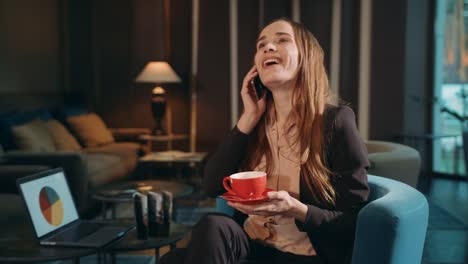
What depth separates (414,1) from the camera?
6090mm

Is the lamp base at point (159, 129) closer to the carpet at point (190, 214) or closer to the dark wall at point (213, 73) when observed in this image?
the dark wall at point (213, 73)

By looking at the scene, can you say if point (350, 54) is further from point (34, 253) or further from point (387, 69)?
point (34, 253)

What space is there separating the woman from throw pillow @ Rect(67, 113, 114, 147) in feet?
12.3

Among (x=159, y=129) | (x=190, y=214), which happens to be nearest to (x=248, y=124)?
(x=190, y=214)

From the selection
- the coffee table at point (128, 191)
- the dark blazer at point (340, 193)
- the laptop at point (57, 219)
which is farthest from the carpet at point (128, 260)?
the dark blazer at point (340, 193)

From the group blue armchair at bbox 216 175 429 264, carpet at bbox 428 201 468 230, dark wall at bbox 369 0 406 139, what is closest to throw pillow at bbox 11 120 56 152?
carpet at bbox 428 201 468 230

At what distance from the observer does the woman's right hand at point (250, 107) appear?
1790 millimetres

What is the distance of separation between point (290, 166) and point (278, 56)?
0.35 meters

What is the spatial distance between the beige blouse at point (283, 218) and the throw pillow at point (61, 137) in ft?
11.1

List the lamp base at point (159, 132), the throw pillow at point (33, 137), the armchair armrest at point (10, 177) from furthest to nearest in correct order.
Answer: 1. the lamp base at point (159, 132)
2. the throw pillow at point (33, 137)
3. the armchair armrest at point (10, 177)

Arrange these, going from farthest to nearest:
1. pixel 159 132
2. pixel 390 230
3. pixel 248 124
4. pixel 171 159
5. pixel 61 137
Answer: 1. pixel 159 132
2. pixel 171 159
3. pixel 61 137
4. pixel 248 124
5. pixel 390 230

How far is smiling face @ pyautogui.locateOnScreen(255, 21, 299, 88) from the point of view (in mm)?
1678

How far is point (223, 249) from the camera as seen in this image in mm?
1510

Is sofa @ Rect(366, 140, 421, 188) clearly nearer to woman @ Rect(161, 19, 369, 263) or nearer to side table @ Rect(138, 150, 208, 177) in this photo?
woman @ Rect(161, 19, 369, 263)
